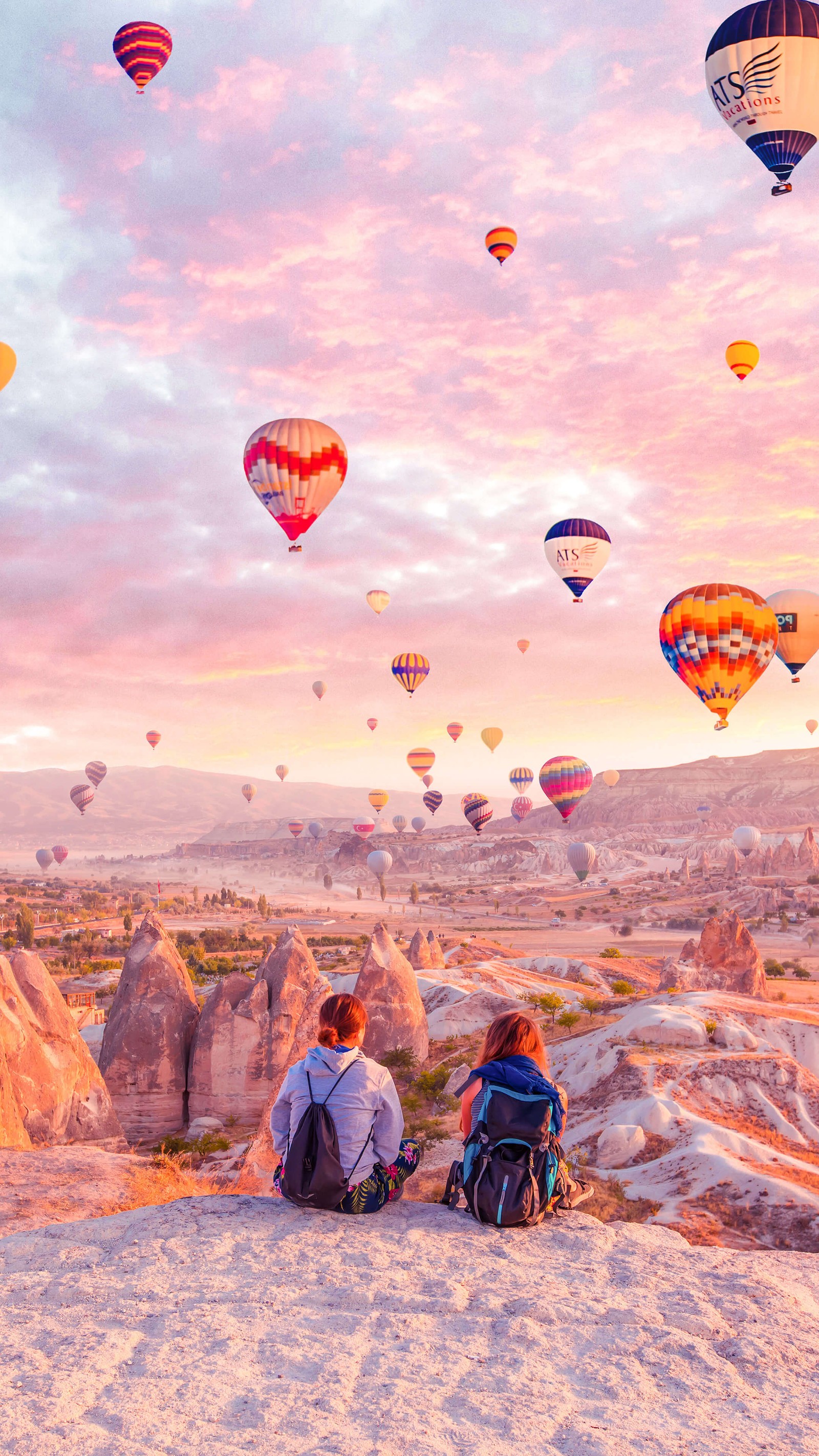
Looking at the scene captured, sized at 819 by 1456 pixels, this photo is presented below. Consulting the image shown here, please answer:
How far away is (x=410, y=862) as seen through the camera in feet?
515

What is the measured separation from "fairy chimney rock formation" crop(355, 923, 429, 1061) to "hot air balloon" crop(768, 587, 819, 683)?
2754cm

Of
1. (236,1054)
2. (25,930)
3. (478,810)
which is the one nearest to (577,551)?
(236,1054)

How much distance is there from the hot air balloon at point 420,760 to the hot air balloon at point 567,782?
30.6m

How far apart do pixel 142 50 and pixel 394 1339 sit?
4054 centimetres

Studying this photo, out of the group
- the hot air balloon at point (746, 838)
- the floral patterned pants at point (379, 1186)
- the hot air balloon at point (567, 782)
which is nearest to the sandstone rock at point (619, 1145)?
the floral patterned pants at point (379, 1186)

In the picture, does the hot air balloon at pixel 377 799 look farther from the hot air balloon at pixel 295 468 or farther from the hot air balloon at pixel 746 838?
the hot air balloon at pixel 295 468

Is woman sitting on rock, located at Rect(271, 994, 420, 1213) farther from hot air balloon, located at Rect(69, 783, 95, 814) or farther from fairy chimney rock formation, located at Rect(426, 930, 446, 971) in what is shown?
hot air balloon, located at Rect(69, 783, 95, 814)

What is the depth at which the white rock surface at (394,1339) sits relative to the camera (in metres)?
3.95

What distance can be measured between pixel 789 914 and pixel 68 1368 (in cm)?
8169

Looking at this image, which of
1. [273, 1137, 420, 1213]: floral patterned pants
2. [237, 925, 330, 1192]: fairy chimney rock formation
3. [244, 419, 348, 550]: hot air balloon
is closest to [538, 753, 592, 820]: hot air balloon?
[244, 419, 348, 550]: hot air balloon

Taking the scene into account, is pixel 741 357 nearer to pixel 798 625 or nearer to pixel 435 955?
pixel 798 625

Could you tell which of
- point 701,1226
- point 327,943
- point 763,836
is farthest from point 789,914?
point 701,1226

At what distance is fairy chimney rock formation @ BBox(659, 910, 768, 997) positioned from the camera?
3384 centimetres

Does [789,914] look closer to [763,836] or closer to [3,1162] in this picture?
[763,836]
